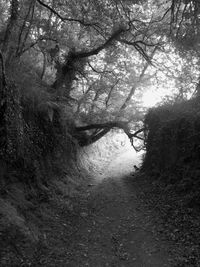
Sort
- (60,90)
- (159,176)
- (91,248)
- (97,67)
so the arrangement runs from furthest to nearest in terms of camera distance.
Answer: (97,67), (60,90), (159,176), (91,248)

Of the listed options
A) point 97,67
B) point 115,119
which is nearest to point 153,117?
point 115,119

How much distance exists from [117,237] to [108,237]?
0.79ft

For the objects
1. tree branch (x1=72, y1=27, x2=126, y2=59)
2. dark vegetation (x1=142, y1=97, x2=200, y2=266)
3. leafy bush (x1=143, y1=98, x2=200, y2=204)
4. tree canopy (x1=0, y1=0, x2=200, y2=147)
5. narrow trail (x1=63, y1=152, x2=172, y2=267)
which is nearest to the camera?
narrow trail (x1=63, y1=152, x2=172, y2=267)

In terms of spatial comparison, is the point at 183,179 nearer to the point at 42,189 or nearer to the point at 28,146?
the point at 42,189

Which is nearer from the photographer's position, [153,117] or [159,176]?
[159,176]

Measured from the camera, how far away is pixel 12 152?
7.39m

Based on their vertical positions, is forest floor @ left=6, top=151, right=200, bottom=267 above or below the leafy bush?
below

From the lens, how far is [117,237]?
7113 mm

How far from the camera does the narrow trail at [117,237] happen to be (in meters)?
5.94

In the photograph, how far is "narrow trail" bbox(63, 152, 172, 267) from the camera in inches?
234

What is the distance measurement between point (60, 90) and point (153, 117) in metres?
5.56

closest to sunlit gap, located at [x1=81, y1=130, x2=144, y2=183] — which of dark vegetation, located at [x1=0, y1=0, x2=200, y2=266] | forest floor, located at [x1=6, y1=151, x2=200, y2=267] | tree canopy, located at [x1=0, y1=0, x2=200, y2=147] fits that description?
dark vegetation, located at [x1=0, y1=0, x2=200, y2=266]

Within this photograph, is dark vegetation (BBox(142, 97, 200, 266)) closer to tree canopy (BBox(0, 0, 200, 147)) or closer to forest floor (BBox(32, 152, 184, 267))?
forest floor (BBox(32, 152, 184, 267))

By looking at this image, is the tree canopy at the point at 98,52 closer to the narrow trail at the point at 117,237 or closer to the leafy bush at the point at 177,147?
the leafy bush at the point at 177,147
